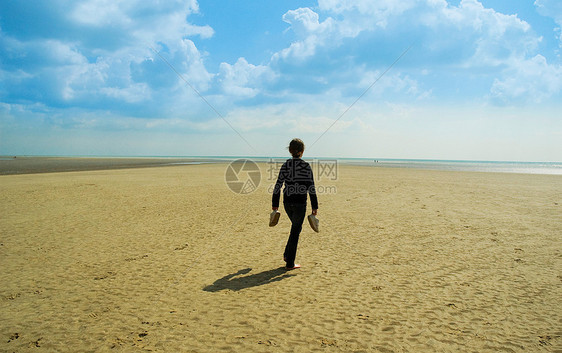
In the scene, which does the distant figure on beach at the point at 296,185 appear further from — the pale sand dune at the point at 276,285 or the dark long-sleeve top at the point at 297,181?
the pale sand dune at the point at 276,285

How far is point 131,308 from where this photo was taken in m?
4.39

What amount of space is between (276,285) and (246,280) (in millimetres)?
618

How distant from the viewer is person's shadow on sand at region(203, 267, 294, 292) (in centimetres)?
513

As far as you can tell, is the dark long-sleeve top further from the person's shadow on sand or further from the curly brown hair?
the person's shadow on sand

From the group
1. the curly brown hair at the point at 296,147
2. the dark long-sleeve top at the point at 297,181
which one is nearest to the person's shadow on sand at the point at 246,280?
the dark long-sleeve top at the point at 297,181

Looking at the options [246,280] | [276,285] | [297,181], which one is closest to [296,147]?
[297,181]

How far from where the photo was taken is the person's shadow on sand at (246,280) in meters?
5.13

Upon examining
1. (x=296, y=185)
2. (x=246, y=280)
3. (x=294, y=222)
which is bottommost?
→ (x=246, y=280)

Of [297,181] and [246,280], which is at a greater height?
[297,181]

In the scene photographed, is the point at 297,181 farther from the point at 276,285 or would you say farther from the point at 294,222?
the point at 276,285

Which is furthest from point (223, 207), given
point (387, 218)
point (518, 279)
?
point (518, 279)

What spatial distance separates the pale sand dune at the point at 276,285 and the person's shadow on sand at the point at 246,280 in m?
0.04

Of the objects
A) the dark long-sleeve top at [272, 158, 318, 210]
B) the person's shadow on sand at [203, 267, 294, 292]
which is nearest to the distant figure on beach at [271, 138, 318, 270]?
the dark long-sleeve top at [272, 158, 318, 210]

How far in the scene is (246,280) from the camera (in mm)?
5434
